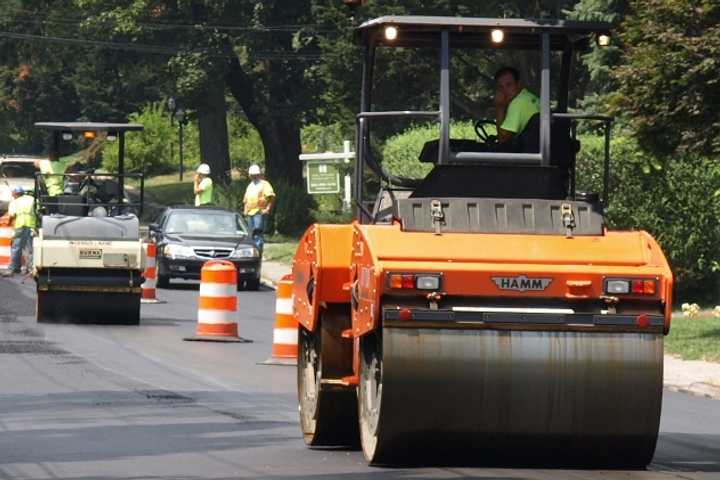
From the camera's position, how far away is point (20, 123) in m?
88.1

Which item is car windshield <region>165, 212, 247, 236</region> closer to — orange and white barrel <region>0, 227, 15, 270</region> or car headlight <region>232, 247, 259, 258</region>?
car headlight <region>232, 247, 259, 258</region>

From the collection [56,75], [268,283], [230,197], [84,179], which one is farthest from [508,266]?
[56,75]

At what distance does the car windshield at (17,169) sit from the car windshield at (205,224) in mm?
27406

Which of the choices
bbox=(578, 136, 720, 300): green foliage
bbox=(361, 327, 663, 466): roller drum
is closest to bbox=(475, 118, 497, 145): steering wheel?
→ bbox=(361, 327, 663, 466): roller drum

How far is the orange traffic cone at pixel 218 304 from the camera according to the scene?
22.0 metres

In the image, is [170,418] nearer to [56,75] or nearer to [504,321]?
[504,321]

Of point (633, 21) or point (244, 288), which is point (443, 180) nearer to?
point (633, 21)

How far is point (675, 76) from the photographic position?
21500mm

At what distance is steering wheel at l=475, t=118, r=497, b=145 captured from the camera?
12.1 meters

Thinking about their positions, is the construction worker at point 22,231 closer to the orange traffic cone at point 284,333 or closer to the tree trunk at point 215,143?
the orange traffic cone at point 284,333

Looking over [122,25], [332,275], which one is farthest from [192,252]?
[122,25]

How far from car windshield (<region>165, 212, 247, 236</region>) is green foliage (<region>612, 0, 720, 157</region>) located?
1326 cm

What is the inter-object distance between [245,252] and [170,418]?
19212 mm

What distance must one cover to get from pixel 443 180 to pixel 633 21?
11.5 m
